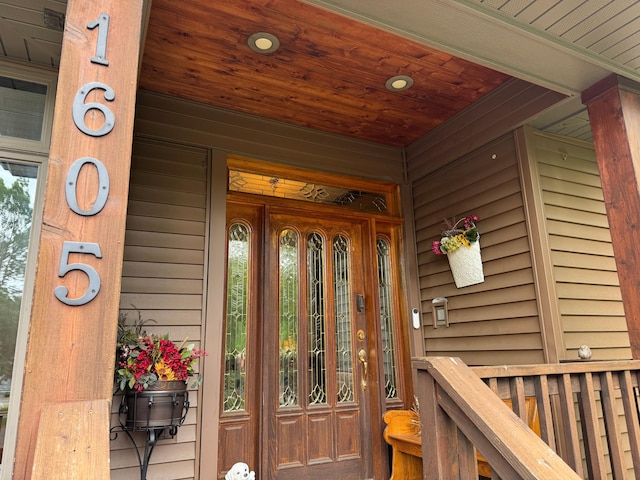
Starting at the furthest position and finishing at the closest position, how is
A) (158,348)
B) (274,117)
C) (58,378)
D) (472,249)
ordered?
(274,117), (472,249), (158,348), (58,378)

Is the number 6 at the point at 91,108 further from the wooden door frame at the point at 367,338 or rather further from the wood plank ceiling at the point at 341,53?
the wooden door frame at the point at 367,338

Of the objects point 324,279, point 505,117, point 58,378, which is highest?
point 505,117

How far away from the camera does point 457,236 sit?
131 inches

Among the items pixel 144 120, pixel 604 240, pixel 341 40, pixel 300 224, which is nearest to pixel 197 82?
pixel 144 120

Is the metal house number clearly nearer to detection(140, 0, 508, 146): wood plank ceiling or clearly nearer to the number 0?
the number 0

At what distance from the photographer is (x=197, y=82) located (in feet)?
9.95

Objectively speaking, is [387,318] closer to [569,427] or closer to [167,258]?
[167,258]

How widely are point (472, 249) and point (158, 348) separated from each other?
2233 mm

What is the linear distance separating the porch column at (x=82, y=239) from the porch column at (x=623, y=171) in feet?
7.75

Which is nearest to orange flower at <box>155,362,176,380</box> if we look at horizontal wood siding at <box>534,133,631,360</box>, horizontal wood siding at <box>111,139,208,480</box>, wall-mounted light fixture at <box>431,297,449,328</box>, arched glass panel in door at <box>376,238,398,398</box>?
horizontal wood siding at <box>111,139,208,480</box>

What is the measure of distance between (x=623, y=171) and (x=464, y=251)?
3.90ft

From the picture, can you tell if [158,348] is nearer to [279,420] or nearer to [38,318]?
[279,420]

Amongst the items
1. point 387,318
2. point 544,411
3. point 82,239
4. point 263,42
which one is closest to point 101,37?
point 82,239

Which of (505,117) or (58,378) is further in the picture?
(505,117)
